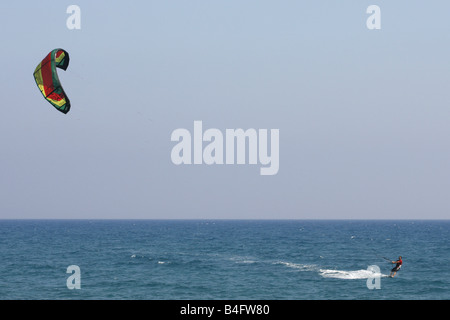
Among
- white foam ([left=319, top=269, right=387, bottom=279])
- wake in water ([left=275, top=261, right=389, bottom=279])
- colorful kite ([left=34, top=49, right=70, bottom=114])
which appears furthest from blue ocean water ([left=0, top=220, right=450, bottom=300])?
colorful kite ([left=34, top=49, right=70, bottom=114])

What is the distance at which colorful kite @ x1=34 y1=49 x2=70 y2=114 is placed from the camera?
30.6 meters

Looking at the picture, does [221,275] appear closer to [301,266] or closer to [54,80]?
[301,266]

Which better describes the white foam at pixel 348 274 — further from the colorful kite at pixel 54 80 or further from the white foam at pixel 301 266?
the colorful kite at pixel 54 80

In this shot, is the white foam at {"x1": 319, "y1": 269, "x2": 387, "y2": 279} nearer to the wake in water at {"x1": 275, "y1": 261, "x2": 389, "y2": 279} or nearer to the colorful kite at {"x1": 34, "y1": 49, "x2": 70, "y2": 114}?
the wake in water at {"x1": 275, "y1": 261, "x2": 389, "y2": 279}

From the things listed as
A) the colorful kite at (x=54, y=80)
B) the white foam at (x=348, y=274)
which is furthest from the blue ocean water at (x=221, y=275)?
the colorful kite at (x=54, y=80)

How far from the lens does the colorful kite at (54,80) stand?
30625mm

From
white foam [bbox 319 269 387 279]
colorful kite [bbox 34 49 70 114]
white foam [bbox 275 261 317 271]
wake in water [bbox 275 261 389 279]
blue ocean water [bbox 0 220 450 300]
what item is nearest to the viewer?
colorful kite [bbox 34 49 70 114]

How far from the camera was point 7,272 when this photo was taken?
→ 7325 cm

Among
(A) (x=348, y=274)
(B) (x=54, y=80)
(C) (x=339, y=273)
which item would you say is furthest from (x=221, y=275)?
(B) (x=54, y=80)

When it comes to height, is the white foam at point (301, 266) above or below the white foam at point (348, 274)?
below

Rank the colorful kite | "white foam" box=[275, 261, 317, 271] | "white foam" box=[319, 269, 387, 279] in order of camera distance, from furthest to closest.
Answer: "white foam" box=[275, 261, 317, 271]
"white foam" box=[319, 269, 387, 279]
the colorful kite
